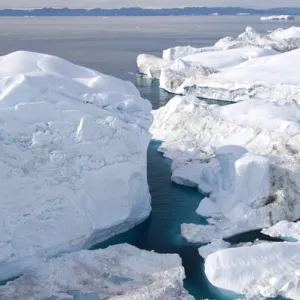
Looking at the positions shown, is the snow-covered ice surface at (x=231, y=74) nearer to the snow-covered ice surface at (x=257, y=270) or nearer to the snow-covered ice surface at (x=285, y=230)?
the snow-covered ice surface at (x=285, y=230)

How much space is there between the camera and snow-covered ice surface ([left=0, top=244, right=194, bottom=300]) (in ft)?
46.7

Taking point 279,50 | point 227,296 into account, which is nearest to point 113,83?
point 227,296

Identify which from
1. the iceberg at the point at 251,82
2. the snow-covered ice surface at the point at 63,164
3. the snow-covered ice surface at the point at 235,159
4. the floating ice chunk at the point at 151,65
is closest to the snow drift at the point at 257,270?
the snow-covered ice surface at the point at 235,159

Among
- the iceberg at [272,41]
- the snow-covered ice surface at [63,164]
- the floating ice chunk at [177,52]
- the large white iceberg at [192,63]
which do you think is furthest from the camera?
the iceberg at [272,41]

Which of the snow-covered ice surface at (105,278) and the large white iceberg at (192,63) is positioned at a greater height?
the large white iceberg at (192,63)

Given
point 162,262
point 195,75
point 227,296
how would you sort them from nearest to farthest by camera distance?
point 227,296
point 162,262
point 195,75

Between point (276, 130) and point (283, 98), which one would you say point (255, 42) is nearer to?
point (283, 98)

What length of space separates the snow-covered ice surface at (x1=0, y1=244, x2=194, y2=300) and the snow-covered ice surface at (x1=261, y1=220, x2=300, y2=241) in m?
4.39

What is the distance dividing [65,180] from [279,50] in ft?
179

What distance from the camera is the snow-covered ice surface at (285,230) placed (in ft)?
59.4

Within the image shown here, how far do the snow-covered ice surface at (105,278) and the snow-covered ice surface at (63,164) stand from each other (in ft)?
2.94

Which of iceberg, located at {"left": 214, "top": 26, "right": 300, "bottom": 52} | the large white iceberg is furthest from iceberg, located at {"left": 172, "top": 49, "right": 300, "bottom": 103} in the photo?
iceberg, located at {"left": 214, "top": 26, "right": 300, "bottom": 52}

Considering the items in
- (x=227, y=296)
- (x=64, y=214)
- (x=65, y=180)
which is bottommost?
(x=227, y=296)

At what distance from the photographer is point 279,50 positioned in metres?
65.3
